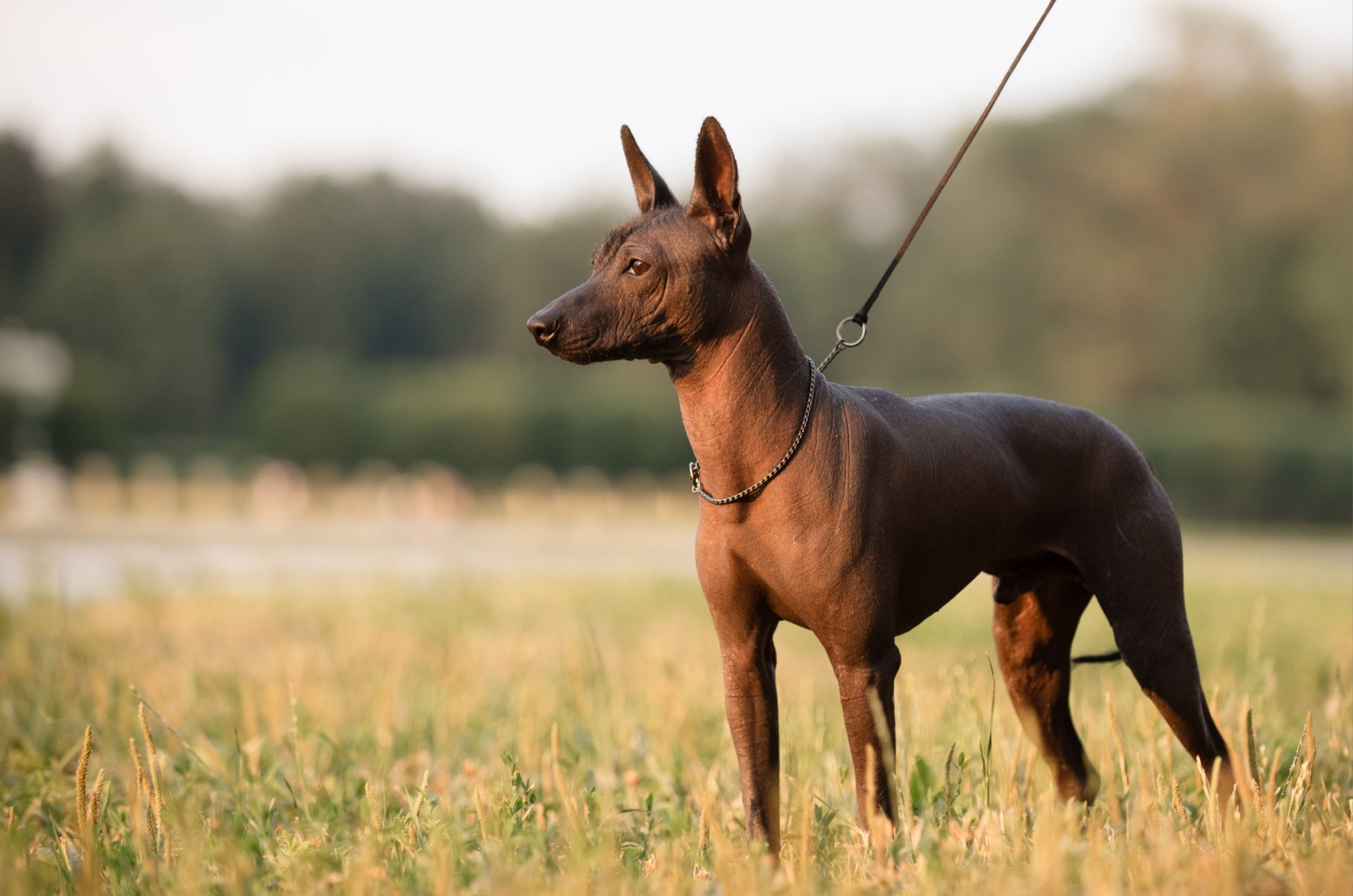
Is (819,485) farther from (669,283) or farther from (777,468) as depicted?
(669,283)

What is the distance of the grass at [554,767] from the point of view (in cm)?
319

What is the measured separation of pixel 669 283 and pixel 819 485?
0.70 m

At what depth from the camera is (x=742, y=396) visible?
3.40 meters

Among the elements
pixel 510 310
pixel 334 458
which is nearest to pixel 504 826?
pixel 334 458

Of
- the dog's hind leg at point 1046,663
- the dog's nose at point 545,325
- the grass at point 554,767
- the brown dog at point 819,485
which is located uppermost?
the dog's nose at point 545,325

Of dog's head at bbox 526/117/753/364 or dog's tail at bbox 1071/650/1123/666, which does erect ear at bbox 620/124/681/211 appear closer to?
dog's head at bbox 526/117/753/364

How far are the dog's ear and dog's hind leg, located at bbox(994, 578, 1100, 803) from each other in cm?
183

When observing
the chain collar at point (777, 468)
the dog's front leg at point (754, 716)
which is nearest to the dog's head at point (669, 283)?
the chain collar at point (777, 468)

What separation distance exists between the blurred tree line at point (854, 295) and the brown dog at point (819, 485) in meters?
26.8

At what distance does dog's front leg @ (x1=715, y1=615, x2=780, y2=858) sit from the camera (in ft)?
11.5

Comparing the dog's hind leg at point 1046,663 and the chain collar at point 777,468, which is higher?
the chain collar at point 777,468

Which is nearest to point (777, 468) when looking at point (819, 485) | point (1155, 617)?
point (819, 485)

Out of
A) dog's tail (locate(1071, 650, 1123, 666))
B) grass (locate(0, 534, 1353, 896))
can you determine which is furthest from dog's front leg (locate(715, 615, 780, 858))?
dog's tail (locate(1071, 650, 1123, 666))

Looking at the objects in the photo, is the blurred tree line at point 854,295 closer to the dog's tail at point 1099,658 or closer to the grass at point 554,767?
the grass at point 554,767
